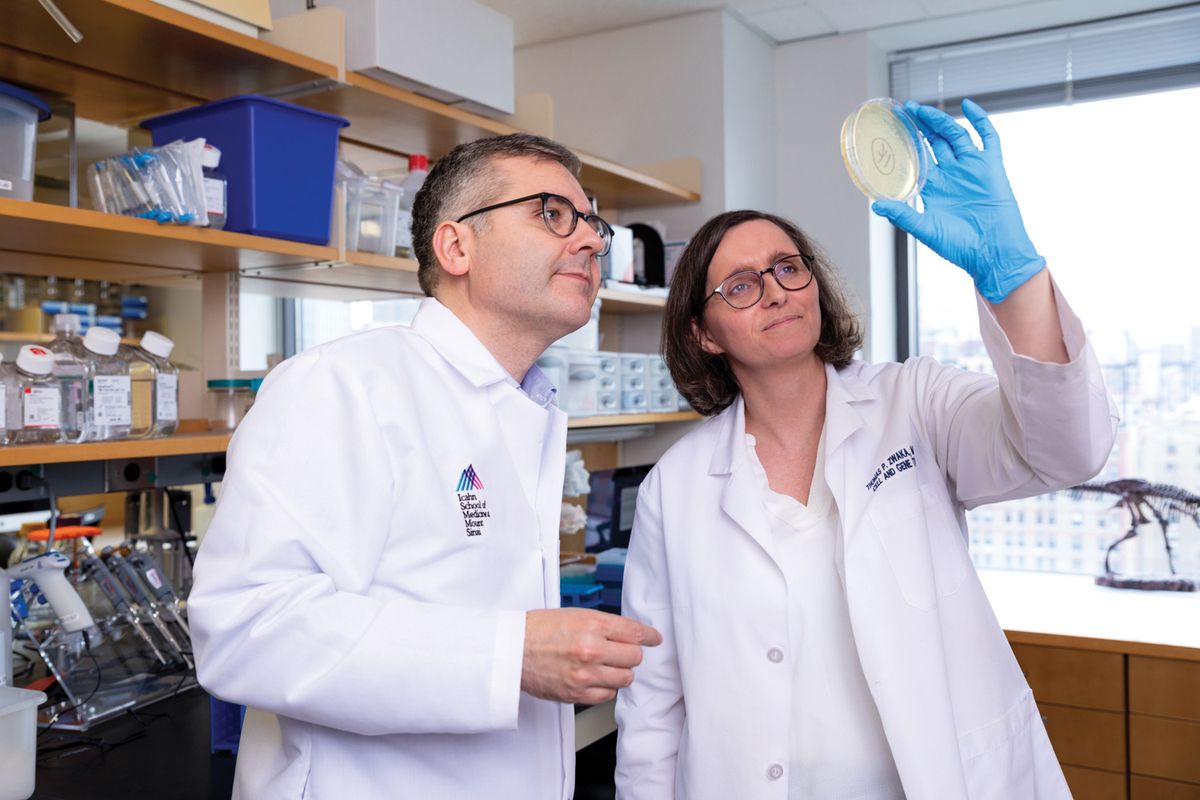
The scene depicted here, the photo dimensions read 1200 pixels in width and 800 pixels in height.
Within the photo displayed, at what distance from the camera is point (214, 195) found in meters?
1.87

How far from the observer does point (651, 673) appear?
5.08 ft

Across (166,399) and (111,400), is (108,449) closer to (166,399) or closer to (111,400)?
(111,400)

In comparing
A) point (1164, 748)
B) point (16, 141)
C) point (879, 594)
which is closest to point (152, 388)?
point (16, 141)

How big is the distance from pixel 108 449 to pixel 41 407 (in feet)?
0.42

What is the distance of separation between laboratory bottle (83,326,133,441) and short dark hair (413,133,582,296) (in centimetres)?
75

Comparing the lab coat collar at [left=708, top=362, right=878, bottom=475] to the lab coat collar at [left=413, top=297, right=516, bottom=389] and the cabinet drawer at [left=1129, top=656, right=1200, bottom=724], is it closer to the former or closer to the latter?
the lab coat collar at [left=413, top=297, right=516, bottom=389]

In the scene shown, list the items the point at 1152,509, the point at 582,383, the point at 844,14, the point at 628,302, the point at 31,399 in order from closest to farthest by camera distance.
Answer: the point at 31,399 < the point at 582,383 < the point at 628,302 < the point at 1152,509 < the point at 844,14

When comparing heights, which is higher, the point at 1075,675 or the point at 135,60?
the point at 135,60

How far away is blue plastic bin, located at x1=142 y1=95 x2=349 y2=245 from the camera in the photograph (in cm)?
192

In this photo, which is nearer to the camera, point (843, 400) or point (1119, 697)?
point (843, 400)

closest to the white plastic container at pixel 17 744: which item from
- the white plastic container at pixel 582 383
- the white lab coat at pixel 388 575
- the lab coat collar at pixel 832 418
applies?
the white lab coat at pixel 388 575

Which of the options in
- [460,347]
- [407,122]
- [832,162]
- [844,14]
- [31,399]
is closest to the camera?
[460,347]

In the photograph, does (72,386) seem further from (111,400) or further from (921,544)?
(921,544)

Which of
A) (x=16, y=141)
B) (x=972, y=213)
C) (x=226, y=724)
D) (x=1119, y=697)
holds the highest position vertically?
(x=16, y=141)
